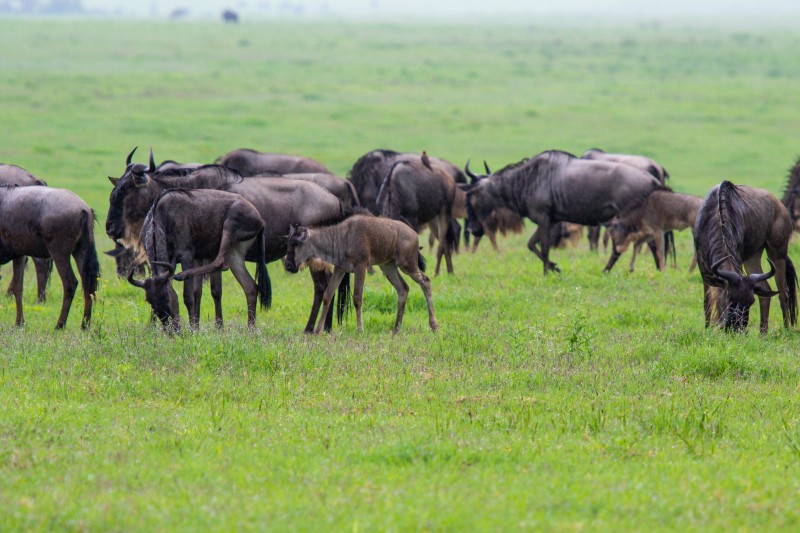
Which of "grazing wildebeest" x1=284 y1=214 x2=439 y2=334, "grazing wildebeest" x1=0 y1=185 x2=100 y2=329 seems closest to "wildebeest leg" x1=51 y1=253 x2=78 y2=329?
"grazing wildebeest" x1=0 y1=185 x2=100 y2=329

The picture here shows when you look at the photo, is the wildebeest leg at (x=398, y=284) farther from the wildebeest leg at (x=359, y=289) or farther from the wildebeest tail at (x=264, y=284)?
the wildebeest tail at (x=264, y=284)

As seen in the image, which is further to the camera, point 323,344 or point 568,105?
point 568,105

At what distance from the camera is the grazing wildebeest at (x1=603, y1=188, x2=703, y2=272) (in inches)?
563

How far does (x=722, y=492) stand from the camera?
5.57 meters

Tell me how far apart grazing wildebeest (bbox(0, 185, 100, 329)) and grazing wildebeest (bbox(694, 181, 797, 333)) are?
5890 mm

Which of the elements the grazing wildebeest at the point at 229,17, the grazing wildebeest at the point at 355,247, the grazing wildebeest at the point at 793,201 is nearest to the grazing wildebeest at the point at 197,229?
the grazing wildebeest at the point at 355,247

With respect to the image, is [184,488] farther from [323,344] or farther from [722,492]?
[323,344]

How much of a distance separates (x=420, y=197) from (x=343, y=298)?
4.28 m

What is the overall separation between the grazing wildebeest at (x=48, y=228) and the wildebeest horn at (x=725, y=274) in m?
5.87

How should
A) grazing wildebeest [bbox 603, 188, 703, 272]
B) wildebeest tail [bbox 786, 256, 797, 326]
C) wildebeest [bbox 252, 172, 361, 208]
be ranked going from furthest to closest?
grazing wildebeest [bbox 603, 188, 703, 272], wildebeest [bbox 252, 172, 361, 208], wildebeest tail [bbox 786, 256, 797, 326]

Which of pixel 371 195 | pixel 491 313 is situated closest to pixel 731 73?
pixel 371 195

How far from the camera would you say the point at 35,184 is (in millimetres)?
12320

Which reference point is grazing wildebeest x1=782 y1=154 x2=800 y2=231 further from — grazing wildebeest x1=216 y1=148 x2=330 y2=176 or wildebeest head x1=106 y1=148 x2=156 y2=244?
Answer: wildebeest head x1=106 y1=148 x2=156 y2=244

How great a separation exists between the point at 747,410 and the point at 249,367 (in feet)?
12.0
